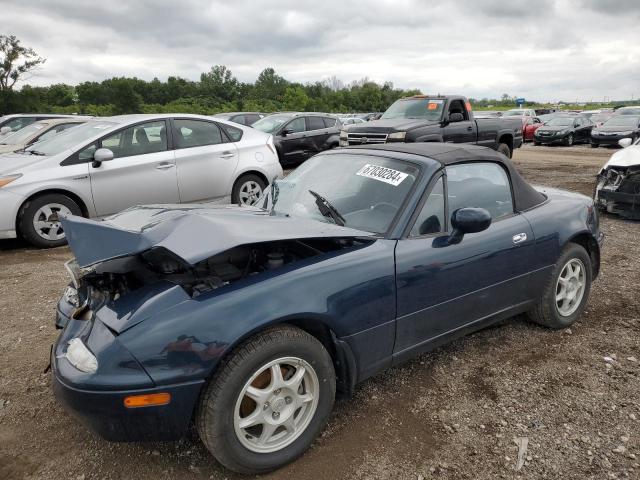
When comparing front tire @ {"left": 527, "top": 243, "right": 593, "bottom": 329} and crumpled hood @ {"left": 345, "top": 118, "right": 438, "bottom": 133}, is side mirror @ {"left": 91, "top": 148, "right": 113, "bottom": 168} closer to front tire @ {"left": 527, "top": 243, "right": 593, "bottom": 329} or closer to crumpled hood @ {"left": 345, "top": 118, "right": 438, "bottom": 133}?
front tire @ {"left": 527, "top": 243, "right": 593, "bottom": 329}

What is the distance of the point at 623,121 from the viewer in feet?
Result: 64.8

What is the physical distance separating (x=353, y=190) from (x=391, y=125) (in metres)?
7.13

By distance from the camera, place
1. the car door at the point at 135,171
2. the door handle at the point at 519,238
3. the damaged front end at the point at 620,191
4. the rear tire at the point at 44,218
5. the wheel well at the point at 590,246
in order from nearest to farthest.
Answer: the door handle at the point at 519,238 < the wheel well at the point at 590,246 < the rear tire at the point at 44,218 < the car door at the point at 135,171 < the damaged front end at the point at 620,191

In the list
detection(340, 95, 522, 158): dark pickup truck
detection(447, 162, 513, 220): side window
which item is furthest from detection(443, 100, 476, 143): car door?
detection(447, 162, 513, 220): side window

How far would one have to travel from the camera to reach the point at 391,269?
8.28 ft

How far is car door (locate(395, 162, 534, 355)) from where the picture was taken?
264 centimetres

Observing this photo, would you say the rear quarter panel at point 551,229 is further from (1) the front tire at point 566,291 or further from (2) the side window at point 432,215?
(2) the side window at point 432,215

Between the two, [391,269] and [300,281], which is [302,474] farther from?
[391,269]

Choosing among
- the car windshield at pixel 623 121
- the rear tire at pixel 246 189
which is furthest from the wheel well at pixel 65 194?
the car windshield at pixel 623 121

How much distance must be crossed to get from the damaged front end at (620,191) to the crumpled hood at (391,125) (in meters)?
3.53

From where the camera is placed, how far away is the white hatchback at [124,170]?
570 cm

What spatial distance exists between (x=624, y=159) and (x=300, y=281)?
6.99 m

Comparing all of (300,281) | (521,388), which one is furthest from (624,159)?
(300,281)

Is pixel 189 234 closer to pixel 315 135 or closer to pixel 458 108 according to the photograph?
pixel 458 108
